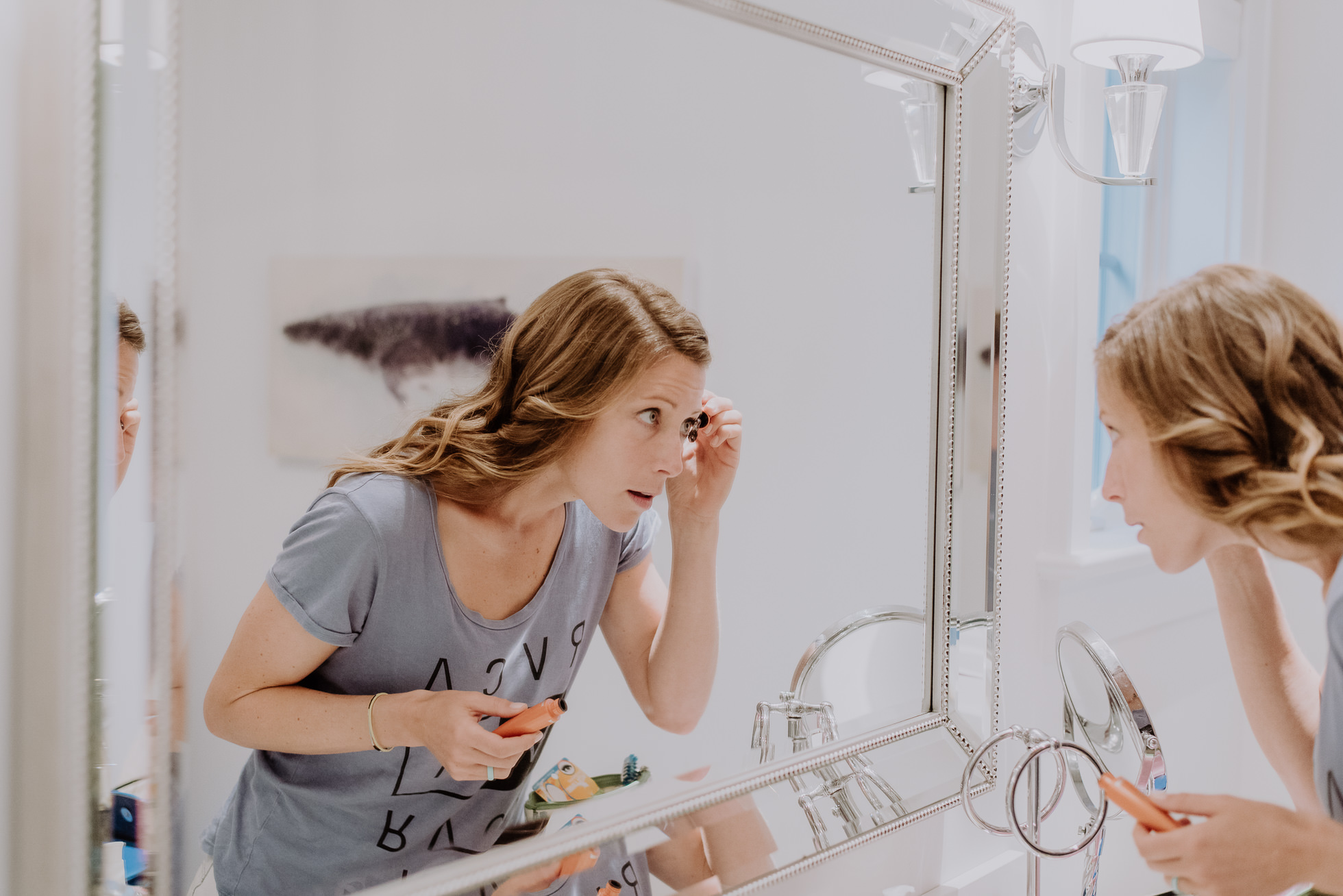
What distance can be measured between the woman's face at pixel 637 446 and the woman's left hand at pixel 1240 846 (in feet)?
1.44

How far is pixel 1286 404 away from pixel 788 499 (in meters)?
0.37

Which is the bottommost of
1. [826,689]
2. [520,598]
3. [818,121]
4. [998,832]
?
Result: [998,832]

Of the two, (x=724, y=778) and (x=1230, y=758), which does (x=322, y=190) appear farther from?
(x=1230, y=758)

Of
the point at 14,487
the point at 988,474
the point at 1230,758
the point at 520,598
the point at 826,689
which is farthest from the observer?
the point at 1230,758

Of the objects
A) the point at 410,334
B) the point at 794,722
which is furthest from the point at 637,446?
the point at 794,722

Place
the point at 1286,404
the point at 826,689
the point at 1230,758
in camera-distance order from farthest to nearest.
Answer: the point at 1230,758
the point at 826,689
the point at 1286,404

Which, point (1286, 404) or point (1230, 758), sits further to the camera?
point (1230, 758)

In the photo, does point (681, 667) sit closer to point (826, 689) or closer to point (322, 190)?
point (826, 689)

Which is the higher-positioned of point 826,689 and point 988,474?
point 988,474

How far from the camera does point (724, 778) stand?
742mm

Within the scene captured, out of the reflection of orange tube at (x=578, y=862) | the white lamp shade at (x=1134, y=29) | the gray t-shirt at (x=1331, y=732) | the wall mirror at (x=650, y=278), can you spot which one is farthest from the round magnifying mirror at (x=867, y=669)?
the white lamp shade at (x=1134, y=29)

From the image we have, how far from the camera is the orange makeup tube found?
28.0 inches

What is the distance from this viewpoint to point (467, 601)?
585mm

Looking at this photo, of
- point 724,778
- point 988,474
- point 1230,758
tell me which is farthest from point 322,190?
point 1230,758
